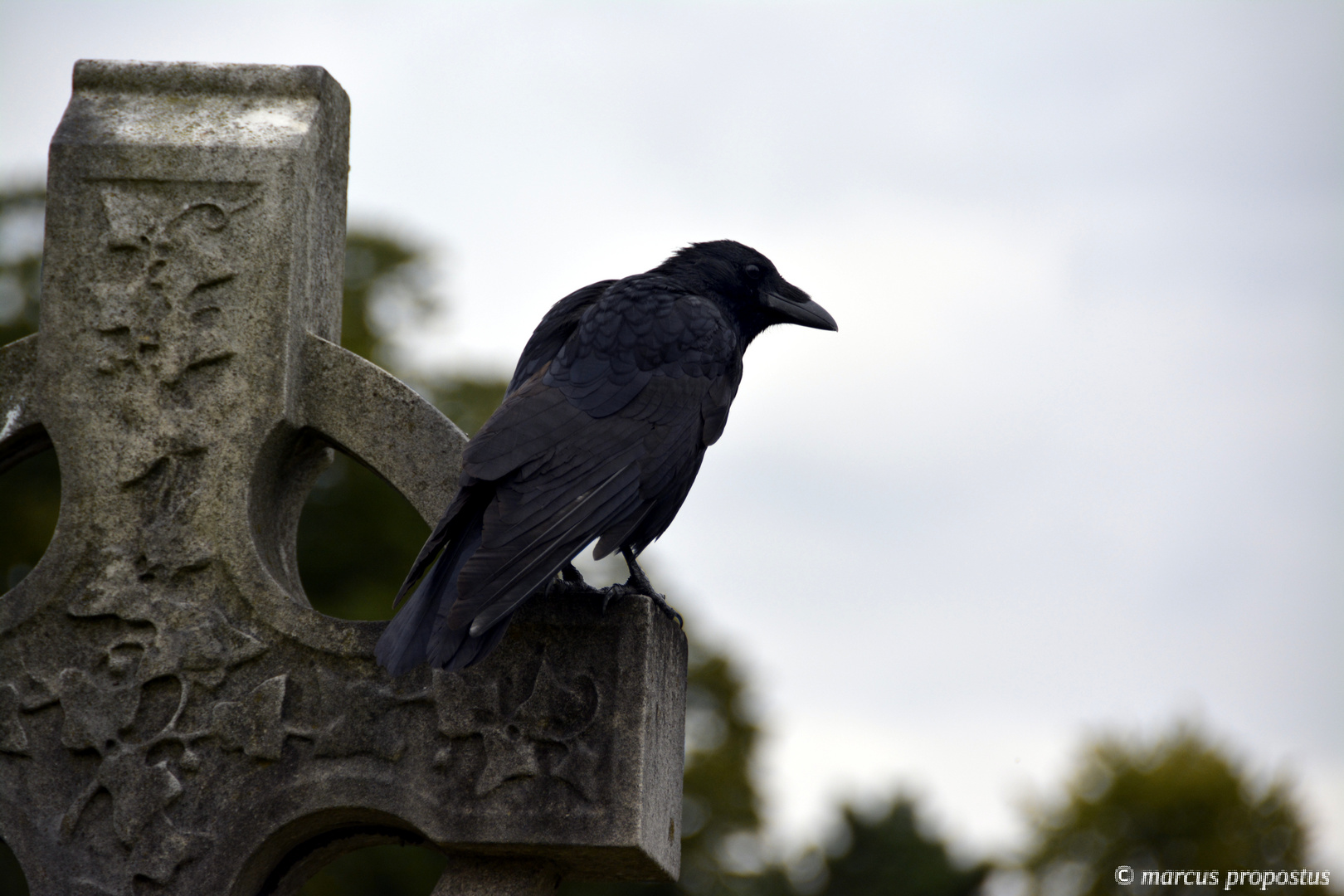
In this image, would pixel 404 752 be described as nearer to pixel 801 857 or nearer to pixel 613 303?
pixel 613 303

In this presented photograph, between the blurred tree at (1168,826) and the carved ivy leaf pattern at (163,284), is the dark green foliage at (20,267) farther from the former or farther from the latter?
the blurred tree at (1168,826)

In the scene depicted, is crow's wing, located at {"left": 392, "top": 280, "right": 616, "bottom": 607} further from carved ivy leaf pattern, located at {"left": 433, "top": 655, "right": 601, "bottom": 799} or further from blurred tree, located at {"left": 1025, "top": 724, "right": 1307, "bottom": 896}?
blurred tree, located at {"left": 1025, "top": 724, "right": 1307, "bottom": 896}

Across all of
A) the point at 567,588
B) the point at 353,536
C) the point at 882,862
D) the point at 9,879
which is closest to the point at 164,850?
the point at 567,588

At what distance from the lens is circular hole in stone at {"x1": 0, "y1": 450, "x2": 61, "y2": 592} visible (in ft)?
46.4

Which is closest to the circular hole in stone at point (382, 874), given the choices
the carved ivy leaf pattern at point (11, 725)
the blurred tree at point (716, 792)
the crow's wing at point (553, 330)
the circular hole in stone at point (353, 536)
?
the blurred tree at point (716, 792)

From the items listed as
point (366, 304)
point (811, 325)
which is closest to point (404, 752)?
point (811, 325)

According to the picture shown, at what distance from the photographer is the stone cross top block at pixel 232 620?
367 cm

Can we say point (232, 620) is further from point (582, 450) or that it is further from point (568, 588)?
point (582, 450)

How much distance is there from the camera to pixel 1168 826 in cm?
2475

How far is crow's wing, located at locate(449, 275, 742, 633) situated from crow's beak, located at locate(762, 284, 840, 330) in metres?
0.41

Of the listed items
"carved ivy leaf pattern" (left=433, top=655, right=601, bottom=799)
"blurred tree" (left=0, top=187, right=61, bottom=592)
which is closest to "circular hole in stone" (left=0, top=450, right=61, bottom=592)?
"blurred tree" (left=0, top=187, right=61, bottom=592)

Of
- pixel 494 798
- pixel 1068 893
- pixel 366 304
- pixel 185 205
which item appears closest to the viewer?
pixel 494 798

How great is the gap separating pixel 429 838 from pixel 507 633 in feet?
1.78

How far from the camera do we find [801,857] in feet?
69.4
